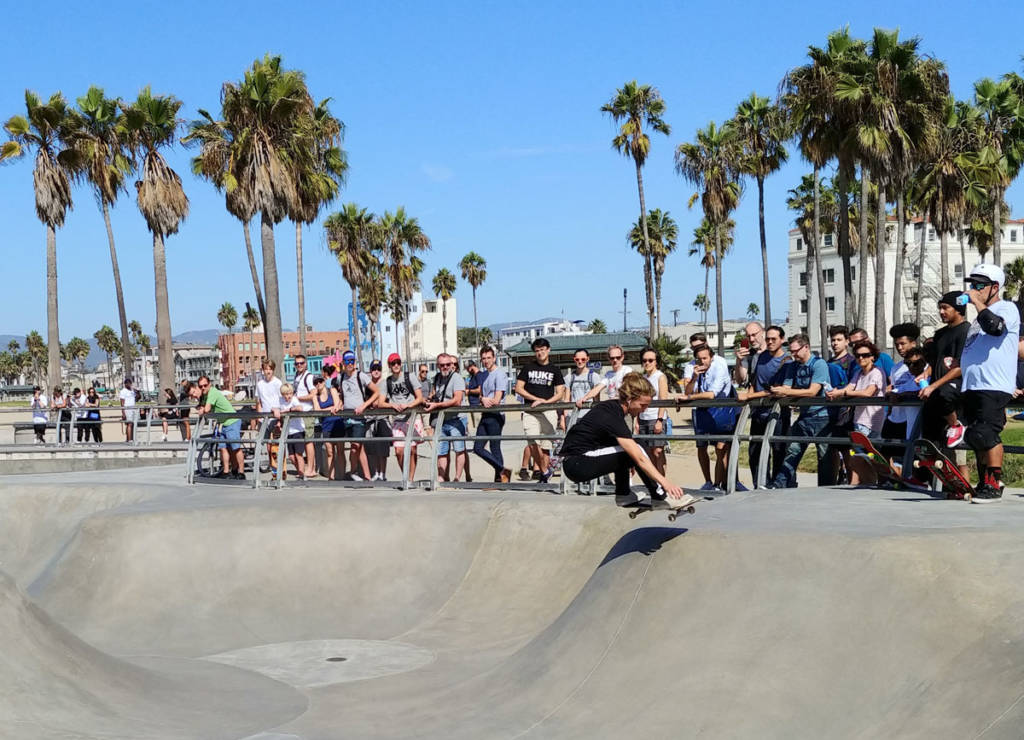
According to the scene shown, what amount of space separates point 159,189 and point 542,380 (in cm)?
2622

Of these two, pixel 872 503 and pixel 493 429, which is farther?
pixel 493 429

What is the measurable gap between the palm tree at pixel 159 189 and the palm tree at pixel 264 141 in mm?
4174

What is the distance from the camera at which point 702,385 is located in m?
11.7

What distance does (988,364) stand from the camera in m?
7.78

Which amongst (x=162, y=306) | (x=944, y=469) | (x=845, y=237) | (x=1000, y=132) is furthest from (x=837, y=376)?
(x=1000, y=132)

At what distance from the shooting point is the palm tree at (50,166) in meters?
36.5

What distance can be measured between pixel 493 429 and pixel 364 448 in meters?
2.28

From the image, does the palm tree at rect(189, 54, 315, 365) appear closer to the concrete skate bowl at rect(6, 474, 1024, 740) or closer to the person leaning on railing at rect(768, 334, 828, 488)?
the concrete skate bowl at rect(6, 474, 1024, 740)

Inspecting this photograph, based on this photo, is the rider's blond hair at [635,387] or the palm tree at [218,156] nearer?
the rider's blond hair at [635,387]

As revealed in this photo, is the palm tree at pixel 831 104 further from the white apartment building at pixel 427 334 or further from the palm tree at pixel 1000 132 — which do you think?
the white apartment building at pixel 427 334

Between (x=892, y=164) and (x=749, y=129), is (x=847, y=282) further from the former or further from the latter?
(x=749, y=129)

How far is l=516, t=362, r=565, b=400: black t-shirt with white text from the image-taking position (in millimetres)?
12383

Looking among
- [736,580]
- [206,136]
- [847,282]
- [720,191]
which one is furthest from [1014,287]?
[736,580]

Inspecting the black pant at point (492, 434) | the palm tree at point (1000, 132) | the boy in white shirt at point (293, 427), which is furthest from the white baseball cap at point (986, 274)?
the palm tree at point (1000, 132)
